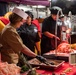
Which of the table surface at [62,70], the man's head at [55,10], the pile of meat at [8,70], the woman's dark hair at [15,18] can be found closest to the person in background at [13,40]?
the woman's dark hair at [15,18]

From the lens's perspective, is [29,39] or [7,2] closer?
[29,39]

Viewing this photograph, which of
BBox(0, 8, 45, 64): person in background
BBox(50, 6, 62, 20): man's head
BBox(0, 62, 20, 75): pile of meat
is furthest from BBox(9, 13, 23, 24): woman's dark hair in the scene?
BBox(50, 6, 62, 20): man's head

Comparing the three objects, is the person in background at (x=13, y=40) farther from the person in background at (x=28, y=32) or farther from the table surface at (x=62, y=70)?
the person in background at (x=28, y=32)

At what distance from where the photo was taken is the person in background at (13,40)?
230 cm

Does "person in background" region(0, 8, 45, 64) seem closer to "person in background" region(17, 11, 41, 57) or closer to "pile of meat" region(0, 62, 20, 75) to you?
"pile of meat" region(0, 62, 20, 75)

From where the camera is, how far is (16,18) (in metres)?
2.38

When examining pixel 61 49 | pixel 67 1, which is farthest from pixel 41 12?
pixel 61 49

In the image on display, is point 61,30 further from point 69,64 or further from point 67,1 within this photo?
point 67,1

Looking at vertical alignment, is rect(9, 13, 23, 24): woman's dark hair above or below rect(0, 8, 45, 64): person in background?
above

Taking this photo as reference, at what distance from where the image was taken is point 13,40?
7.53 ft

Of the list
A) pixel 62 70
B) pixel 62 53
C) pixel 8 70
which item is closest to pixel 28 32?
pixel 62 53

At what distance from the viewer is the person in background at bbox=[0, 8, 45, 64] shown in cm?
230

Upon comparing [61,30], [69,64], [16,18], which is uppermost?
[16,18]

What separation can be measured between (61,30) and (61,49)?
0.78 m
